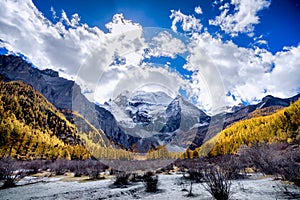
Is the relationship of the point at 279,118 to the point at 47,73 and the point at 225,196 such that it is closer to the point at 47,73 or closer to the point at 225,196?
the point at 225,196

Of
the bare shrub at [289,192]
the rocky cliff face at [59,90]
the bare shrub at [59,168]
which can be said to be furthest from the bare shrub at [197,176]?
the rocky cliff face at [59,90]

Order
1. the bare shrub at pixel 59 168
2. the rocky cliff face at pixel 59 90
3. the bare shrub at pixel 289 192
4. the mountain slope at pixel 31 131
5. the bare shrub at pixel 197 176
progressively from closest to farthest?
the bare shrub at pixel 289 192
the bare shrub at pixel 197 176
the bare shrub at pixel 59 168
the mountain slope at pixel 31 131
the rocky cliff face at pixel 59 90

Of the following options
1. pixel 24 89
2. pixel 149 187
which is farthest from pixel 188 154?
pixel 24 89

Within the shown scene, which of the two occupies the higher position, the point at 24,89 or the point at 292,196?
the point at 24,89

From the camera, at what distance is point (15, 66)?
13388 cm

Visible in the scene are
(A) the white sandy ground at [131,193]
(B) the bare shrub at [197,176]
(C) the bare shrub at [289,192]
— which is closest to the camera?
(C) the bare shrub at [289,192]

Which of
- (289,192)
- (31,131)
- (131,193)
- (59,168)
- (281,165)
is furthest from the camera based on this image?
(31,131)

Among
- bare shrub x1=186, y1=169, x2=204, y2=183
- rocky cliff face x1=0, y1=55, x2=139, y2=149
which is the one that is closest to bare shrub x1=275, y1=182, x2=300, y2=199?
bare shrub x1=186, y1=169, x2=204, y2=183

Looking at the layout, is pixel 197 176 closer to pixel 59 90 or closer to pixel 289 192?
pixel 289 192

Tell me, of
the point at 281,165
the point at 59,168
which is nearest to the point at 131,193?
the point at 281,165

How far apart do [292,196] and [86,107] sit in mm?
159085

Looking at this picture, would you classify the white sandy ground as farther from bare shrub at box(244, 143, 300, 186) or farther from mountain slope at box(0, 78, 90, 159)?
mountain slope at box(0, 78, 90, 159)

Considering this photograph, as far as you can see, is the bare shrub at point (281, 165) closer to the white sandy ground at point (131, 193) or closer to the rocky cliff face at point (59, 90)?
the white sandy ground at point (131, 193)

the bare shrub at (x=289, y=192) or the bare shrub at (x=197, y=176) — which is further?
the bare shrub at (x=197, y=176)
